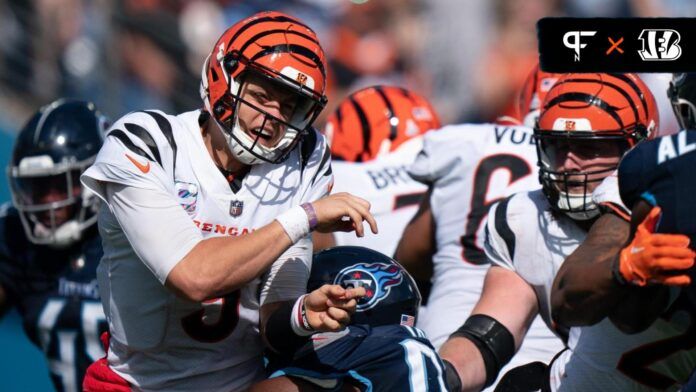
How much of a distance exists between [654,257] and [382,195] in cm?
225

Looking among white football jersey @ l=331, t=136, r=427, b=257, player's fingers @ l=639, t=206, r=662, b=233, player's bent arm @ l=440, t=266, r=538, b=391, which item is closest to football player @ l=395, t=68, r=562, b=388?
white football jersey @ l=331, t=136, r=427, b=257

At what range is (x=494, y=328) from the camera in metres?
3.37

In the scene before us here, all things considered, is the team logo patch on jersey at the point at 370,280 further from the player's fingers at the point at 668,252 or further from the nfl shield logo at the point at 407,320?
the player's fingers at the point at 668,252

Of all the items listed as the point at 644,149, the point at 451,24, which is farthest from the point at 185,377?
the point at 451,24

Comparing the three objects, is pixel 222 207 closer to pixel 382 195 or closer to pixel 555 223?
pixel 555 223

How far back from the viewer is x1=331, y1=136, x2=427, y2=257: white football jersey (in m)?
4.53

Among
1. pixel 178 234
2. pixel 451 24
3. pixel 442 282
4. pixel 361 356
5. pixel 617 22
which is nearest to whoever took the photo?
pixel 178 234

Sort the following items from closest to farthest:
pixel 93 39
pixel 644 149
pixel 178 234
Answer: pixel 644 149 → pixel 178 234 → pixel 93 39

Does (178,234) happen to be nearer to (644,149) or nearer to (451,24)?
(644,149)

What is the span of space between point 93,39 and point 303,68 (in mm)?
3859

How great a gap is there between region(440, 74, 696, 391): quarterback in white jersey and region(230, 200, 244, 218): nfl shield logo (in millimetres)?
741

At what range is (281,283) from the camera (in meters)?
3.06

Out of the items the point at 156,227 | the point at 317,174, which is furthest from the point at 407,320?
the point at 156,227

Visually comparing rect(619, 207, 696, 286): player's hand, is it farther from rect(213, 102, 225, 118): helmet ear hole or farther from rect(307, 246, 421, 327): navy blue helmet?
rect(213, 102, 225, 118): helmet ear hole
